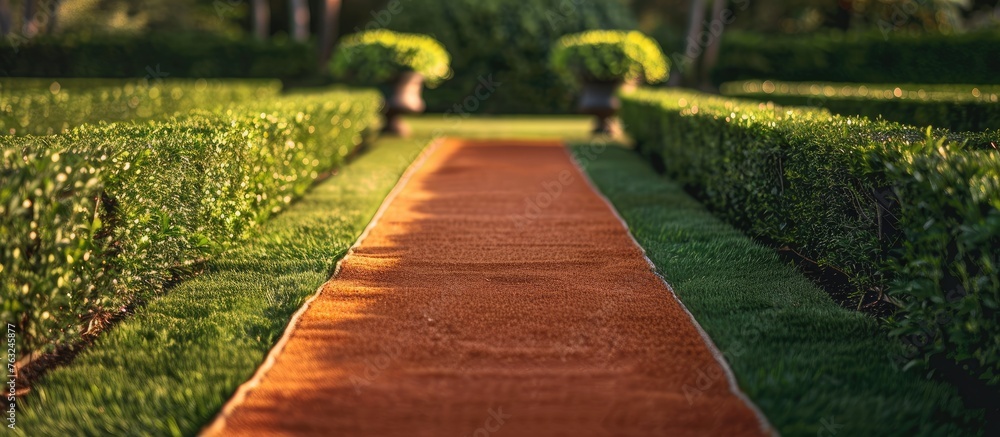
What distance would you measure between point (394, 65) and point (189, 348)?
44.1 ft

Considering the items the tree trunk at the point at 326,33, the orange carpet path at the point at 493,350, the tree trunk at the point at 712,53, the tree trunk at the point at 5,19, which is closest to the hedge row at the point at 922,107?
the orange carpet path at the point at 493,350

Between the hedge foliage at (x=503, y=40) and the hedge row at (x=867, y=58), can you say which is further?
the hedge foliage at (x=503, y=40)

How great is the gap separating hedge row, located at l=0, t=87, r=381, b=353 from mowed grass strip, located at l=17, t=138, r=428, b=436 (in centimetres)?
23

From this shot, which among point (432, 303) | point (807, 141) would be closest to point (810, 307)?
point (807, 141)

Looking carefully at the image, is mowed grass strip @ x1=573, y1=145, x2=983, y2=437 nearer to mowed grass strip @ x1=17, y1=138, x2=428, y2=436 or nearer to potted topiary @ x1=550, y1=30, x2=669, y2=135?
mowed grass strip @ x1=17, y1=138, x2=428, y2=436

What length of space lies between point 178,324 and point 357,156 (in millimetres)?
9906

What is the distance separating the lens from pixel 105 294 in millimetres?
5223

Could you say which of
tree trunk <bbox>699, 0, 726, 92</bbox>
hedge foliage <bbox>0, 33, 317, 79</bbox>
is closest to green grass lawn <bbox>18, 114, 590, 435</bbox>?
hedge foliage <bbox>0, 33, 317, 79</bbox>

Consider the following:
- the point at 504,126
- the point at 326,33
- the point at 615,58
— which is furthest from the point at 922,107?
the point at 326,33

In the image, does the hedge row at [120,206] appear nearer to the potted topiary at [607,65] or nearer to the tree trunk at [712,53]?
the potted topiary at [607,65]

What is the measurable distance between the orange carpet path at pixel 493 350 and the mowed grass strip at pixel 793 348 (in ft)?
0.58

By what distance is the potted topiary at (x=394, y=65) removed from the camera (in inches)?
692

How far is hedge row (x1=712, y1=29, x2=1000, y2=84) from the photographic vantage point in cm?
2203

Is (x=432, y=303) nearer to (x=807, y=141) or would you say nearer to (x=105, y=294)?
(x=105, y=294)
